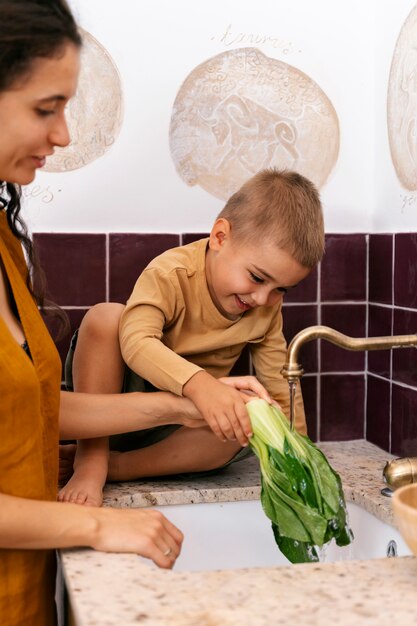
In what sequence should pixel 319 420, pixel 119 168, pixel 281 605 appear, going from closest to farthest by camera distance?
pixel 281 605 → pixel 119 168 → pixel 319 420

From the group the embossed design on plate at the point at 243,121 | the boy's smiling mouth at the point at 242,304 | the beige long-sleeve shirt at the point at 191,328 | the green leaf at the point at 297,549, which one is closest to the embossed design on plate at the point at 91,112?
the embossed design on plate at the point at 243,121

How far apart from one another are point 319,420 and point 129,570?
3.61 ft

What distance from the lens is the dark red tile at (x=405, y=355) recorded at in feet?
6.15

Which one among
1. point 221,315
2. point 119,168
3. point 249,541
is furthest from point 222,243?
point 249,541

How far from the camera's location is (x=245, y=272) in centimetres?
173

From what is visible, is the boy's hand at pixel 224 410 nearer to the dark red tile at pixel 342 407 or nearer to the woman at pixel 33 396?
the woman at pixel 33 396

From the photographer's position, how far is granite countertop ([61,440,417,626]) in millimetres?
935

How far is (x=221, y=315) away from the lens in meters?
1.85

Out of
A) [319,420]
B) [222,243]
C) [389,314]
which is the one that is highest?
[222,243]

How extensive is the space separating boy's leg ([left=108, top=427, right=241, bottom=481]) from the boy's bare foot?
0.41 ft

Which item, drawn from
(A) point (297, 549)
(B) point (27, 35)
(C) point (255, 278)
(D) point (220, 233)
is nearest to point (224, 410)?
(A) point (297, 549)

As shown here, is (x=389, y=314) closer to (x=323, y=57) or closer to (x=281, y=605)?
(x=323, y=57)

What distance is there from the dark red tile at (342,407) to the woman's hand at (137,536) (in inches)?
37.7

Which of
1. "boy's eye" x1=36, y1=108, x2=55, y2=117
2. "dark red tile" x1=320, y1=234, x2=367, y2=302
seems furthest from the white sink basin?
"boy's eye" x1=36, y1=108, x2=55, y2=117
